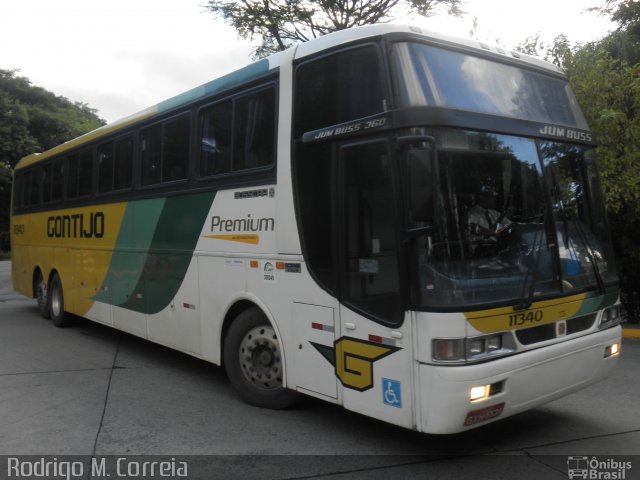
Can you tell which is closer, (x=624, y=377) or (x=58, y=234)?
(x=624, y=377)

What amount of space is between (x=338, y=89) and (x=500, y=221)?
1.57m

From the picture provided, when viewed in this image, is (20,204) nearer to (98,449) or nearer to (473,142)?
(98,449)

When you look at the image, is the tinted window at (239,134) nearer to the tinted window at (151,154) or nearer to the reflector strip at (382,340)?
the tinted window at (151,154)

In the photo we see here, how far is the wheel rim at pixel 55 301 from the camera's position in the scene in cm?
1033

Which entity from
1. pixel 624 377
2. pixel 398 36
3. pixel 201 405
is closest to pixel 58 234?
pixel 201 405

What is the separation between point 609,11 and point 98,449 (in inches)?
980

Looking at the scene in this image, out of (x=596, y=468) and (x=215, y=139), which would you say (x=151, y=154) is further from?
(x=596, y=468)

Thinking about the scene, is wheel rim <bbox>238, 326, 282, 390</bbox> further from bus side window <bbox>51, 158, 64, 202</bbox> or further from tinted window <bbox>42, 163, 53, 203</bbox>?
tinted window <bbox>42, 163, 53, 203</bbox>

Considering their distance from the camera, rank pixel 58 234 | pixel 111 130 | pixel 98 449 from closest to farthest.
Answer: pixel 98 449, pixel 111 130, pixel 58 234

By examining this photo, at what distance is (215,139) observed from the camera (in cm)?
594

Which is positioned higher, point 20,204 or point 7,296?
point 20,204

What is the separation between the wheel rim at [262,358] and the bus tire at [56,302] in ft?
19.3

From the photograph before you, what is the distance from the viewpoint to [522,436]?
4.70 m

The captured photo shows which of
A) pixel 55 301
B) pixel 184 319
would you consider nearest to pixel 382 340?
pixel 184 319
